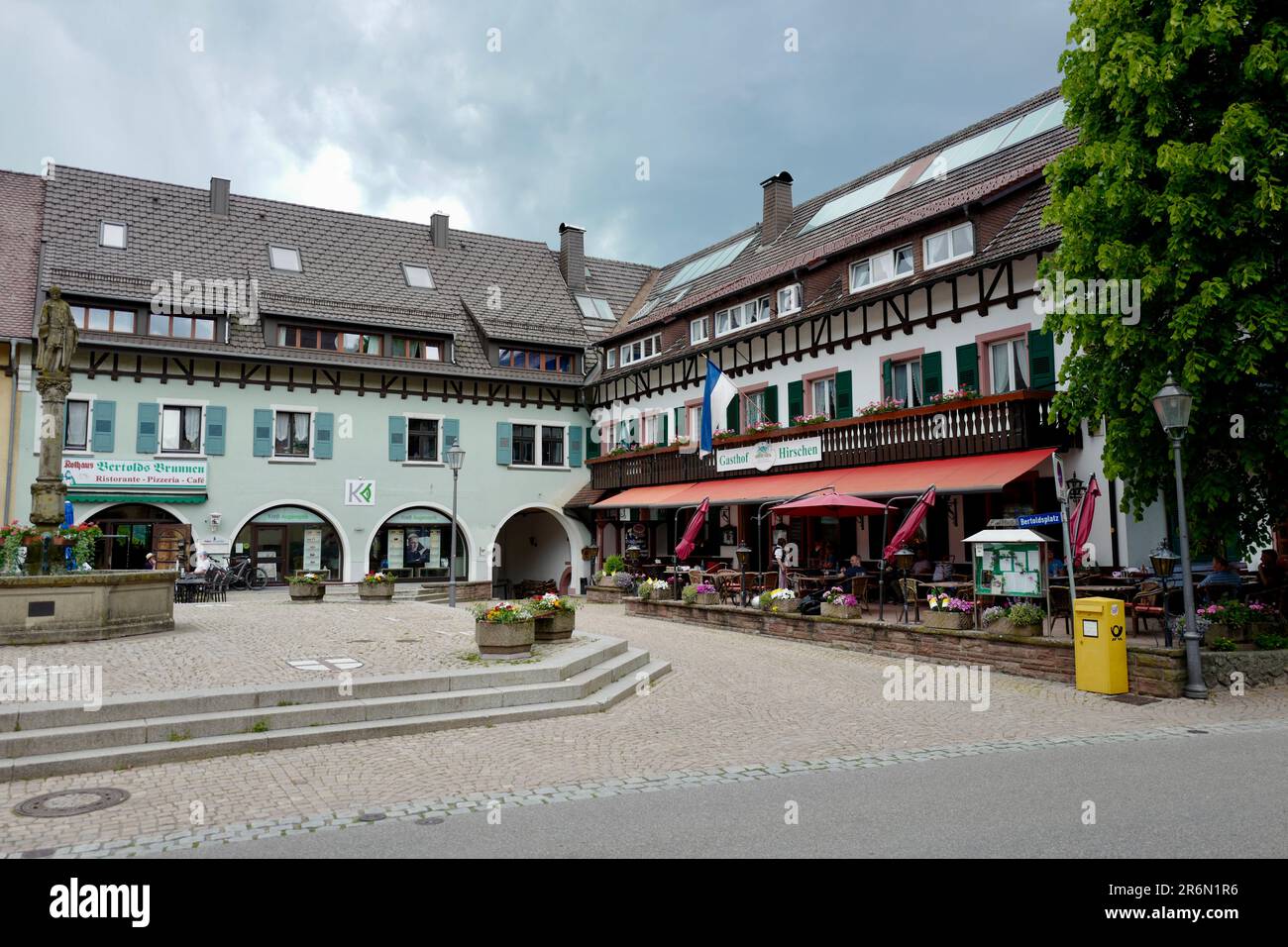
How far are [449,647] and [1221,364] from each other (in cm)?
1024

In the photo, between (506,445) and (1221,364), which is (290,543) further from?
(1221,364)

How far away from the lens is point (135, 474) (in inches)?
1010

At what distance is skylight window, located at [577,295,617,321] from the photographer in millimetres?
35094

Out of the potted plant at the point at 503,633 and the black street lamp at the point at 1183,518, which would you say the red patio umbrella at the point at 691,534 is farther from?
the black street lamp at the point at 1183,518

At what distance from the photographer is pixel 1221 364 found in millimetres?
11320

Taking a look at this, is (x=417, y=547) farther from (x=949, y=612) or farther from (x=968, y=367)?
(x=949, y=612)

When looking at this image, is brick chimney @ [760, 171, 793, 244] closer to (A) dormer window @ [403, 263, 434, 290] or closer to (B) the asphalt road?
(A) dormer window @ [403, 263, 434, 290]

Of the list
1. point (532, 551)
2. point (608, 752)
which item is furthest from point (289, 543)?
point (608, 752)

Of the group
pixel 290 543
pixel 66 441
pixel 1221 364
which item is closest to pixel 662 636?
pixel 1221 364

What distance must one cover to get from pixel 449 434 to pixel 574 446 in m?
4.57

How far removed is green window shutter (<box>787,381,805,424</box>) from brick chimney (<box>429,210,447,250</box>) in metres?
17.2

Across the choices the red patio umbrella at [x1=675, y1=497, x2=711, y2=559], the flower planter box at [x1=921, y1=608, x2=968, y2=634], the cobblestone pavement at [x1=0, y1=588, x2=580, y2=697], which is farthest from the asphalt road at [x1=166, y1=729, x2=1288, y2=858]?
the red patio umbrella at [x1=675, y1=497, x2=711, y2=559]

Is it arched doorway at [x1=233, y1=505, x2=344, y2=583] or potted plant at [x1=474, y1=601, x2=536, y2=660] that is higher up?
arched doorway at [x1=233, y1=505, x2=344, y2=583]
